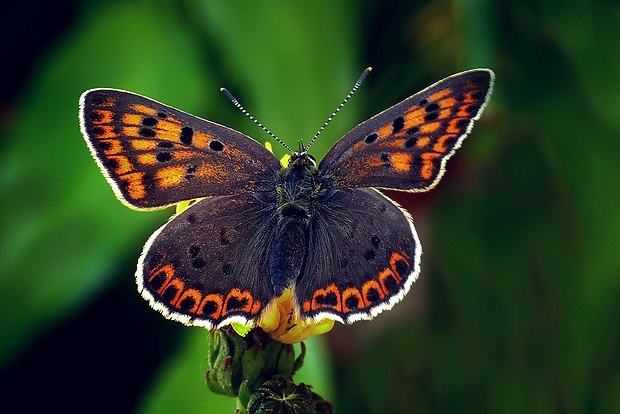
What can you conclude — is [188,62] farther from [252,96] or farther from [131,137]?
[131,137]

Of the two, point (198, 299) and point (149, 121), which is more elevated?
point (149, 121)

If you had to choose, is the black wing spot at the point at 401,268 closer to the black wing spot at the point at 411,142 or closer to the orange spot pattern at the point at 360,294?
the orange spot pattern at the point at 360,294

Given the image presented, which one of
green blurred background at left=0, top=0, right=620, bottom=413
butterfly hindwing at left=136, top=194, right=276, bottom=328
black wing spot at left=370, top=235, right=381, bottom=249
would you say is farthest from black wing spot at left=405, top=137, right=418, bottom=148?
green blurred background at left=0, top=0, right=620, bottom=413

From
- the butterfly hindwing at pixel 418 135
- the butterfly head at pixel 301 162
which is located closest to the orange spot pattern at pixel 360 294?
the butterfly hindwing at pixel 418 135

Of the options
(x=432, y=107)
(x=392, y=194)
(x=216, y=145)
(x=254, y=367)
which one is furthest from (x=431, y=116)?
(x=392, y=194)

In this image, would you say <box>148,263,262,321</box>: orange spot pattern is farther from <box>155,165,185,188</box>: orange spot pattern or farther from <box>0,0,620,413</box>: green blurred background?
<box>0,0,620,413</box>: green blurred background

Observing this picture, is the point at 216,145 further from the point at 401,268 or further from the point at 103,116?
the point at 401,268
